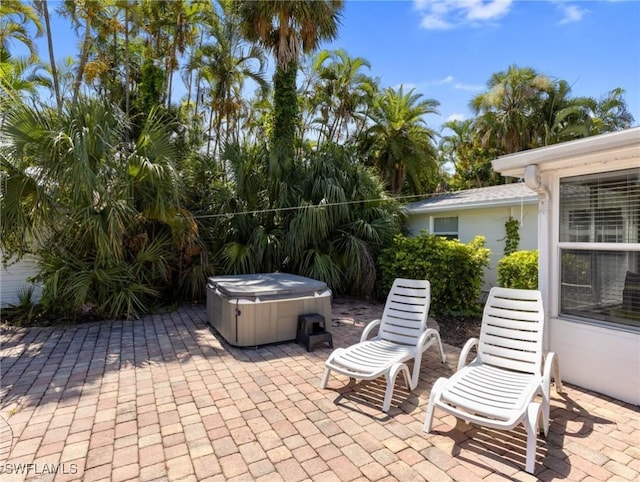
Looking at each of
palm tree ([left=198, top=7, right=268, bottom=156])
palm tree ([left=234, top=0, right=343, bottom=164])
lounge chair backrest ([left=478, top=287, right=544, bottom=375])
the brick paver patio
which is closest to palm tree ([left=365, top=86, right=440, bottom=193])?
palm tree ([left=198, top=7, right=268, bottom=156])

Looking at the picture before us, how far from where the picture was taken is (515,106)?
18.5 meters

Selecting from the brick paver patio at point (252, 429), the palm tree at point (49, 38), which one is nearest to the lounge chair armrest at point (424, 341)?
the brick paver patio at point (252, 429)

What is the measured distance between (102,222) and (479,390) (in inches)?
249

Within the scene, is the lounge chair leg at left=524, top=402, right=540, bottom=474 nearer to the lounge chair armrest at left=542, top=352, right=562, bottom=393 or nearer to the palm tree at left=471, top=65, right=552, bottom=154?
the lounge chair armrest at left=542, top=352, right=562, bottom=393

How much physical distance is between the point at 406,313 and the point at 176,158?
5933 mm

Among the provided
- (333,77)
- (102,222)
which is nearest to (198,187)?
(102,222)

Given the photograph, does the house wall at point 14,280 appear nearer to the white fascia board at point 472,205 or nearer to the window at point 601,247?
the window at point 601,247

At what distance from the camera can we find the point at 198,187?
8.77 meters

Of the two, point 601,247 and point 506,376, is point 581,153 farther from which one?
point 506,376

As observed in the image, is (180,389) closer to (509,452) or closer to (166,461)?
(166,461)

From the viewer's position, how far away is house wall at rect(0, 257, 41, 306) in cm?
760

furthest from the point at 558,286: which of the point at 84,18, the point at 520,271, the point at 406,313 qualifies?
the point at 84,18

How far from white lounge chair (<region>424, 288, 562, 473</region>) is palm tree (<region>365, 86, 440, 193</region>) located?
1309 centimetres

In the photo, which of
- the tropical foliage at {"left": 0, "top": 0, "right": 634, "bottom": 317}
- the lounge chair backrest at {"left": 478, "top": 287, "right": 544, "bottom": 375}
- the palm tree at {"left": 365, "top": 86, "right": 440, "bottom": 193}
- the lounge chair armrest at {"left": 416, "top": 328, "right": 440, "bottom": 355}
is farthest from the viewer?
the palm tree at {"left": 365, "top": 86, "right": 440, "bottom": 193}
